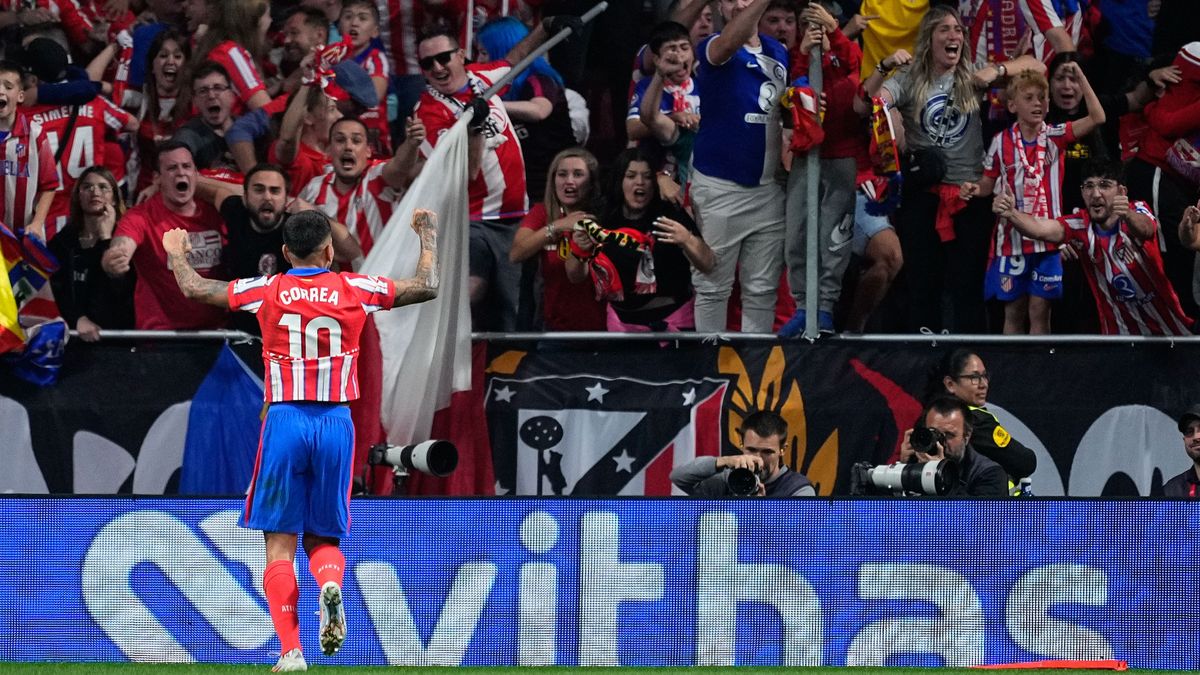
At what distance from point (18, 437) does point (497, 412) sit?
2862mm

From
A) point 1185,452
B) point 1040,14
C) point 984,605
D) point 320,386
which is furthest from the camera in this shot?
point 1040,14

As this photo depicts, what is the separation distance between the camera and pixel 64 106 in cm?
1176

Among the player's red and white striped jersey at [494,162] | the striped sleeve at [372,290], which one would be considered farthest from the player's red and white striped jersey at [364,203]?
the striped sleeve at [372,290]

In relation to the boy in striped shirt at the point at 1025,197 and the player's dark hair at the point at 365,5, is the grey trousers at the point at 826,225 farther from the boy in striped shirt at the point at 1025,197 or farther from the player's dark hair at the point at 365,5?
the player's dark hair at the point at 365,5

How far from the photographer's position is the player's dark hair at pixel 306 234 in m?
7.61

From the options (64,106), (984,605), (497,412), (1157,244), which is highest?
(64,106)

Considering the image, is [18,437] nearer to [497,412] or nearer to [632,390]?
[497,412]

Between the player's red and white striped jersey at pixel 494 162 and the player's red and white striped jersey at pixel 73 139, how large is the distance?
2140 millimetres

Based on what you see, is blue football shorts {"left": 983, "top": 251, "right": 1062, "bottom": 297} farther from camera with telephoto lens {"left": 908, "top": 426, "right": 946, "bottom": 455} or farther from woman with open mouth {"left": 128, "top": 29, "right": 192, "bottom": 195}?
woman with open mouth {"left": 128, "top": 29, "right": 192, "bottom": 195}

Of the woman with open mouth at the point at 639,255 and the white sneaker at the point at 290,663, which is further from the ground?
the woman with open mouth at the point at 639,255

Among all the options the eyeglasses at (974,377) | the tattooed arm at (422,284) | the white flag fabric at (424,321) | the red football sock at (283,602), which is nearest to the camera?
the red football sock at (283,602)

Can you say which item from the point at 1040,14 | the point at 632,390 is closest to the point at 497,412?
the point at 632,390

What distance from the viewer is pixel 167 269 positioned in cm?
1108

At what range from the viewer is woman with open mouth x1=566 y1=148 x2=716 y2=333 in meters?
10.5
